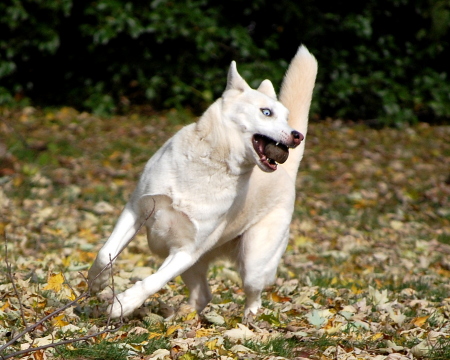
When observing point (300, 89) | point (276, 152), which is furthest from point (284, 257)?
point (276, 152)

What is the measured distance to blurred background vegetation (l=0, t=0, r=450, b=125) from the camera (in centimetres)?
1065

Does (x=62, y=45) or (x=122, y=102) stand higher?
(x=62, y=45)

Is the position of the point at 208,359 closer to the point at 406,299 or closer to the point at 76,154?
the point at 406,299

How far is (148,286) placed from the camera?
354cm

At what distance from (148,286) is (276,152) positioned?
1.04 metres

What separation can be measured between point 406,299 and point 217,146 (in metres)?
2.05

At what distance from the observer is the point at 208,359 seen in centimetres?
327

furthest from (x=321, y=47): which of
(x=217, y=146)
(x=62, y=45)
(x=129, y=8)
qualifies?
(x=217, y=146)

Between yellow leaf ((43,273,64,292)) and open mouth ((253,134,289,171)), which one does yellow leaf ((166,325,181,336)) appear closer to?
yellow leaf ((43,273,64,292))

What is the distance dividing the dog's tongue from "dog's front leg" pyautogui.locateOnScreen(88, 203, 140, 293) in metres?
0.83

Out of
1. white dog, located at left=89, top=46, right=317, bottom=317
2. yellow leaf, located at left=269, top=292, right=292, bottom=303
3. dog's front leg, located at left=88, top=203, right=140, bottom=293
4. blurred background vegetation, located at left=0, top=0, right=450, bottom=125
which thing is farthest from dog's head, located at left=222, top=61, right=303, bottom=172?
blurred background vegetation, located at left=0, top=0, right=450, bottom=125

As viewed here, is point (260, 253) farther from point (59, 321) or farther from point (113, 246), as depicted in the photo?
point (59, 321)

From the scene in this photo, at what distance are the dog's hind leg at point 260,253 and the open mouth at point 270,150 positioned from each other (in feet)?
2.10

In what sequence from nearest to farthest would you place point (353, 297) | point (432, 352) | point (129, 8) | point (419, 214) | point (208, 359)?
1. point (208, 359)
2. point (432, 352)
3. point (353, 297)
4. point (419, 214)
5. point (129, 8)
